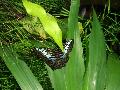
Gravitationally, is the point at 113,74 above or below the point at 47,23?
below

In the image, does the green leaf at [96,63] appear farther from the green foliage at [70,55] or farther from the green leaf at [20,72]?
the green leaf at [20,72]

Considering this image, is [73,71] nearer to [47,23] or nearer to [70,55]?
[70,55]

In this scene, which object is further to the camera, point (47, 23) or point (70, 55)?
point (70, 55)

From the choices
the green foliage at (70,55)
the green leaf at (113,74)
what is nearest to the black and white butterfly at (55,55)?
the green foliage at (70,55)

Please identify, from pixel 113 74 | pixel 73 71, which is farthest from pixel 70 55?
pixel 113 74

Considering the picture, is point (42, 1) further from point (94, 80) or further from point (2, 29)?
point (94, 80)

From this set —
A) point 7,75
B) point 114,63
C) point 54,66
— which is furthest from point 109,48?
point 7,75
